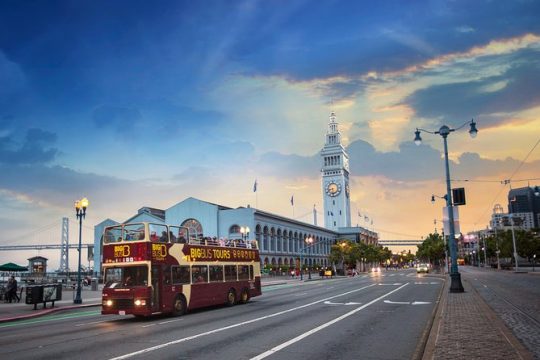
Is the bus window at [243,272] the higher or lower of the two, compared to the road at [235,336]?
higher

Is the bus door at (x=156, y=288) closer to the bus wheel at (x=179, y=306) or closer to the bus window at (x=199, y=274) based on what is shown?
the bus wheel at (x=179, y=306)

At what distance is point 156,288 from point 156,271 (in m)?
0.73

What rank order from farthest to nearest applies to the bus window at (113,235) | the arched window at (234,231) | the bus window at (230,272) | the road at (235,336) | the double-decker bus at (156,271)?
the arched window at (234,231), the bus window at (230,272), the bus window at (113,235), the double-decker bus at (156,271), the road at (235,336)

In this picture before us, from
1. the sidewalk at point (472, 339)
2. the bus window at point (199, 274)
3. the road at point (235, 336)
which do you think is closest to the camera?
the sidewalk at point (472, 339)

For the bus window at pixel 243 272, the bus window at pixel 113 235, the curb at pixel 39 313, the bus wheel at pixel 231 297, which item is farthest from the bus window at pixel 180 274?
the curb at pixel 39 313

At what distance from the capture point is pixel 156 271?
21.1 m

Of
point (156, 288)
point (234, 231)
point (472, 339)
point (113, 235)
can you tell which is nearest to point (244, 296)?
point (156, 288)

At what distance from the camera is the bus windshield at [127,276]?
2069cm

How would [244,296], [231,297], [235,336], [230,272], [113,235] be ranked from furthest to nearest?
[244,296] < [230,272] < [231,297] < [113,235] < [235,336]

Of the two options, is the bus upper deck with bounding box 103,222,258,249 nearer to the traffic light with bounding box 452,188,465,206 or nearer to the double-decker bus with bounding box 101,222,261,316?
the double-decker bus with bounding box 101,222,261,316

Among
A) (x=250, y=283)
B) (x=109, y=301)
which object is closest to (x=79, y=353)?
(x=109, y=301)

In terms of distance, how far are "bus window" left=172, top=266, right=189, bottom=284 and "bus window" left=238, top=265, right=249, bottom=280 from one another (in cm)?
586

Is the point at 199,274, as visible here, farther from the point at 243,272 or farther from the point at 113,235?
the point at 243,272

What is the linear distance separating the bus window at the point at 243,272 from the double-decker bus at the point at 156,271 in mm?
2489
